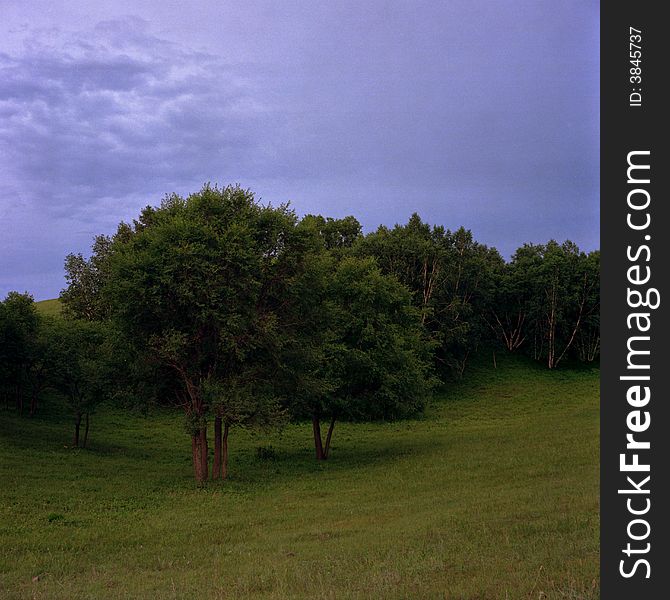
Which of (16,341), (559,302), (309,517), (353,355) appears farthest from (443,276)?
(309,517)

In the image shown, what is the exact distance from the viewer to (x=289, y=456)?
44.1 meters

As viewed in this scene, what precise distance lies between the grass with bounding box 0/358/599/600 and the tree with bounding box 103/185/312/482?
20.2ft

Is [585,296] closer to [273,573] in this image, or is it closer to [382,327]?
[382,327]

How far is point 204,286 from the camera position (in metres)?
32.5

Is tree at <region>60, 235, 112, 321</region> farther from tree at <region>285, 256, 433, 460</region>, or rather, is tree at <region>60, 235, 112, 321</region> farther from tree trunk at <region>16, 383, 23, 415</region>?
tree at <region>285, 256, 433, 460</region>

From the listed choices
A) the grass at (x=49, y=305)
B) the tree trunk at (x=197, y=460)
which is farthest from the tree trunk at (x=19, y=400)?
the grass at (x=49, y=305)

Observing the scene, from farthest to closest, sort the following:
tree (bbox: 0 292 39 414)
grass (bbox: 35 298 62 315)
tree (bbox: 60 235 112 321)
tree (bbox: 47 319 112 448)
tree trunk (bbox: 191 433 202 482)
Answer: grass (bbox: 35 298 62 315), tree (bbox: 60 235 112 321), tree (bbox: 0 292 39 414), tree (bbox: 47 319 112 448), tree trunk (bbox: 191 433 202 482)

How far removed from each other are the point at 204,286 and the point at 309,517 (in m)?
14.2

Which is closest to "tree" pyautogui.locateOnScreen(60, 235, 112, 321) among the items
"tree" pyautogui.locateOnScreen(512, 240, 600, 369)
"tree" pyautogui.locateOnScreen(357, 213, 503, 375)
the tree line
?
the tree line

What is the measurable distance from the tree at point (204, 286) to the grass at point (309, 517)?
20.2 feet

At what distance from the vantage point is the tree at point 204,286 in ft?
107

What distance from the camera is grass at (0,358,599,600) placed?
38.7 feet

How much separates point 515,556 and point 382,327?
104 feet

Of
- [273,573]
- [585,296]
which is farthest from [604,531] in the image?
[585,296]
